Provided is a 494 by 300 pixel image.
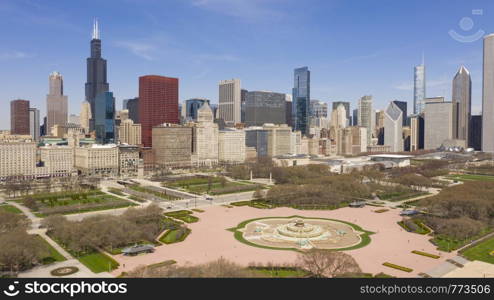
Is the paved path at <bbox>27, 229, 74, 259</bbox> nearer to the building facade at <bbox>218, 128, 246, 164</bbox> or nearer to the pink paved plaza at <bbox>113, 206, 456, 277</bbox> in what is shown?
the pink paved plaza at <bbox>113, 206, 456, 277</bbox>

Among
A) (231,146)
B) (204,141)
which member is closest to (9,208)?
(204,141)

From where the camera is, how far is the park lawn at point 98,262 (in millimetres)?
41500

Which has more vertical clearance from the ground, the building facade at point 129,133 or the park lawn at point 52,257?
the building facade at point 129,133

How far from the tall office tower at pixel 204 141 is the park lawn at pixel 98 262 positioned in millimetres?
123233

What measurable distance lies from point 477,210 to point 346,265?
121 feet

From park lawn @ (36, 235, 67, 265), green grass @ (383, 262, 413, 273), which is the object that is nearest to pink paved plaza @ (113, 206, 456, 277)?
green grass @ (383, 262, 413, 273)

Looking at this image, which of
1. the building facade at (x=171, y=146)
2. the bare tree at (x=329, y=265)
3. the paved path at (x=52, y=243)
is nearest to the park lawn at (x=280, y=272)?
the bare tree at (x=329, y=265)

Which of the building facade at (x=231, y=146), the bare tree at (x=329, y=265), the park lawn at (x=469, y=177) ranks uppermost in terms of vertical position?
the building facade at (x=231, y=146)

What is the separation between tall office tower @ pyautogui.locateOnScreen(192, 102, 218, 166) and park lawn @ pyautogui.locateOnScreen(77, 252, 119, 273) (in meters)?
123

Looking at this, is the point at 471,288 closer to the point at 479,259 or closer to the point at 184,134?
the point at 479,259

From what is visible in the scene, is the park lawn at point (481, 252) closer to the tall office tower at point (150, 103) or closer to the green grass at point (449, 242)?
the green grass at point (449, 242)

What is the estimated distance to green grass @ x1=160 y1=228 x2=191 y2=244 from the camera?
5184 centimetres

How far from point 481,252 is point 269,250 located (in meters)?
26.0

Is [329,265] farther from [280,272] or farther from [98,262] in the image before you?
[98,262]
